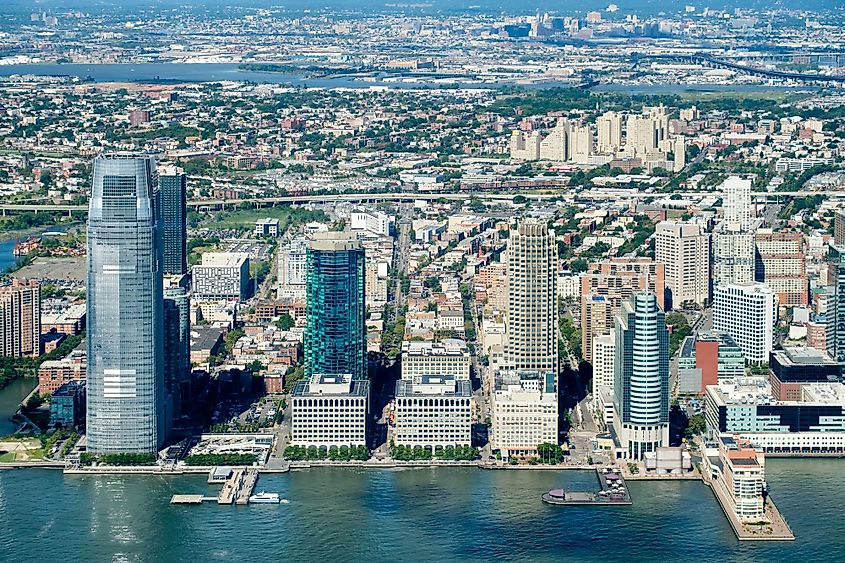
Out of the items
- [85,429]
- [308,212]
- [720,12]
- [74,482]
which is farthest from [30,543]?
[720,12]

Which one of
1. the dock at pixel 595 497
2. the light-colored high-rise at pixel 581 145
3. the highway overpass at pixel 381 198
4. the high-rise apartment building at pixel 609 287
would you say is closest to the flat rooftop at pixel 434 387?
the dock at pixel 595 497

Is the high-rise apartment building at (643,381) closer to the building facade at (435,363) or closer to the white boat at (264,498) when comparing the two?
the building facade at (435,363)

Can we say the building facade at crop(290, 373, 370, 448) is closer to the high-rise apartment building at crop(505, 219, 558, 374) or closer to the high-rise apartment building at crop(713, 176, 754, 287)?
the high-rise apartment building at crop(505, 219, 558, 374)

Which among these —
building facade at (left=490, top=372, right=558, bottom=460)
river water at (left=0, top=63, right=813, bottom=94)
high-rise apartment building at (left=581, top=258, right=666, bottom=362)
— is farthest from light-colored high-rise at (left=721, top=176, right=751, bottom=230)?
river water at (left=0, top=63, right=813, bottom=94)

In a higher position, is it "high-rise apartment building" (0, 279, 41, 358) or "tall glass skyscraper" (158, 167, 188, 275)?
"tall glass skyscraper" (158, 167, 188, 275)

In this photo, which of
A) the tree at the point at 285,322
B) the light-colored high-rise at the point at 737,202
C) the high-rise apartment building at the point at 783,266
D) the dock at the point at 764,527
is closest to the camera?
the dock at the point at 764,527

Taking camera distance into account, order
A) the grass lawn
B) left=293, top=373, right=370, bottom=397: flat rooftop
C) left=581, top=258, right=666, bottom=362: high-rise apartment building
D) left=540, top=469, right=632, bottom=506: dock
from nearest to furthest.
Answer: left=540, top=469, right=632, bottom=506: dock
left=293, top=373, right=370, bottom=397: flat rooftop
left=581, top=258, right=666, bottom=362: high-rise apartment building
the grass lawn

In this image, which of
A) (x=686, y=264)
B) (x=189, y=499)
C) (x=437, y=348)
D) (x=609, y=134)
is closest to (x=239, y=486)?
(x=189, y=499)
